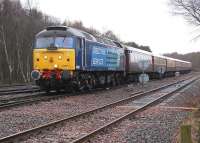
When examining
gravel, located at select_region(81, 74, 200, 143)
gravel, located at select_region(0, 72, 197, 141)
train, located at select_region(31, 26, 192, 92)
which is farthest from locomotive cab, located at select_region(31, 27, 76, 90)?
gravel, located at select_region(81, 74, 200, 143)

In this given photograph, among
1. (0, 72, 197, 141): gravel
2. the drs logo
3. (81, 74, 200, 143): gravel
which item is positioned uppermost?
the drs logo

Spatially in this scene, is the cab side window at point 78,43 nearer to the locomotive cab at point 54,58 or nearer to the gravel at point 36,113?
the locomotive cab at point 54,58

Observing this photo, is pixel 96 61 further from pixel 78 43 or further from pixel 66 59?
pixel 66 59

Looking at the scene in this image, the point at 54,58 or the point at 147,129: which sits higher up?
the point at 54,58

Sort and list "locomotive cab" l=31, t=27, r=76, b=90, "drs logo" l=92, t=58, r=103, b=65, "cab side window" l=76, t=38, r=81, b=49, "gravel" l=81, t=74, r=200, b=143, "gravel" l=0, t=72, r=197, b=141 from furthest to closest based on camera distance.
Answer: 1. "drs logo" l=92, t=58, r=103, b=65
2. "cab side window" l=76, t=38, r=81, b=49
3. "locomotive cab" l=31, t=27, r=76, b=90
4. "gravel" l=0, t=72, r=197, b=141
5. "gravel" l=81, t=74, r=200, b=143

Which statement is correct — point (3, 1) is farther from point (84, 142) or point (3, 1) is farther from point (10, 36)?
point (84, 142)

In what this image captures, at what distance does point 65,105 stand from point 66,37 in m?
6.38

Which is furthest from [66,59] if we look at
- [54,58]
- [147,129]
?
[147,129]

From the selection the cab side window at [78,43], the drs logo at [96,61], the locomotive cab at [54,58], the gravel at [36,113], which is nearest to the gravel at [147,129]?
the gravel at [36,113]

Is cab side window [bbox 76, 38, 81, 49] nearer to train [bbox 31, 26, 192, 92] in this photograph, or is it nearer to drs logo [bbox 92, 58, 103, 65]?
train [bbox 31, 26, 192, 92]

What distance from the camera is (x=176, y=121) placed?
14.3 m

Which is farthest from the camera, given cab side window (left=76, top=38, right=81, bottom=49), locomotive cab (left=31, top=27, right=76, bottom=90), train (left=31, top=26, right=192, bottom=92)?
cab side window (left=76, top=38, right=81, bottom=49)

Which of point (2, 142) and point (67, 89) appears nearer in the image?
point (2, 142)

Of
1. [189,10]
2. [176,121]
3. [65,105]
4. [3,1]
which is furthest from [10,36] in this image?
[176,121]
